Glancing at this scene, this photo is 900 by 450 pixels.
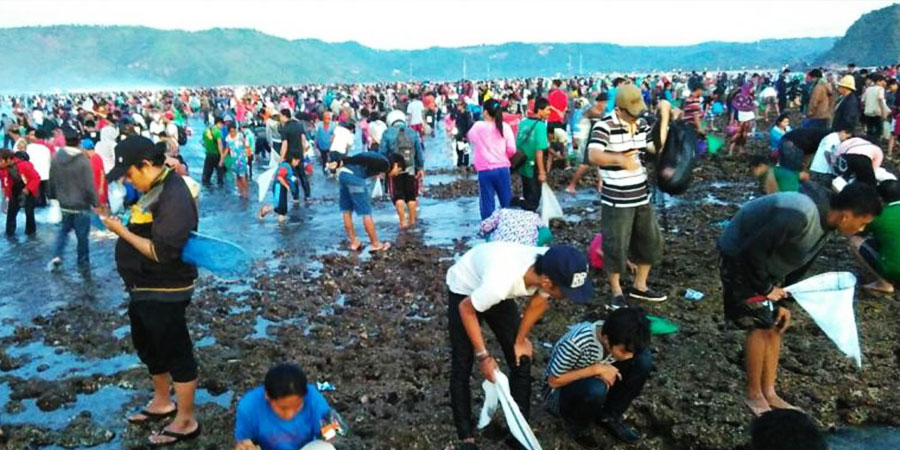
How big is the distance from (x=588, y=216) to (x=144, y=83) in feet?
545

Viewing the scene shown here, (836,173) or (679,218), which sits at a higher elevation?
(836,173)

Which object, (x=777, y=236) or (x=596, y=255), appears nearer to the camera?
(x=777, y=236)

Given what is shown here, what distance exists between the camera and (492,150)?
7.80 metres

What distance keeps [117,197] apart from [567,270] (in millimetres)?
9902

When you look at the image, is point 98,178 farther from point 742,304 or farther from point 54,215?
point 742,304

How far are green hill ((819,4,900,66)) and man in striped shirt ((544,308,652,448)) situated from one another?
10023cm

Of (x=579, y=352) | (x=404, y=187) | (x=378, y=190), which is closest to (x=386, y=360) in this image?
(x=579, y=352)

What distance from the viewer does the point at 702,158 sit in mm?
14672

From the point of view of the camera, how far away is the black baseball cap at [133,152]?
369 cm

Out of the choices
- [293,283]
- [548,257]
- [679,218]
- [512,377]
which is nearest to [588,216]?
[679,218]

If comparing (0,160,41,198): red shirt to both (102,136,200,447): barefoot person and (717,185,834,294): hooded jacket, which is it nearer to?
(102,136,200,447): barefoot person

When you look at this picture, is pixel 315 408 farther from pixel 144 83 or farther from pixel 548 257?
pixel 144 83

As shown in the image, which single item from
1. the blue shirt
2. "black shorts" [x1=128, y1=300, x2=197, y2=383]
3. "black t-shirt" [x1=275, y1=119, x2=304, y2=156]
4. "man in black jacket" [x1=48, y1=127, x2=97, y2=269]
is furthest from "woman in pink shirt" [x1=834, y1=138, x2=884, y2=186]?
"man in black jacket" [x1=48, y1=127, x2=97, y2=269]

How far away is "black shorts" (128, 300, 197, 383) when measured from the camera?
12.6 feet
